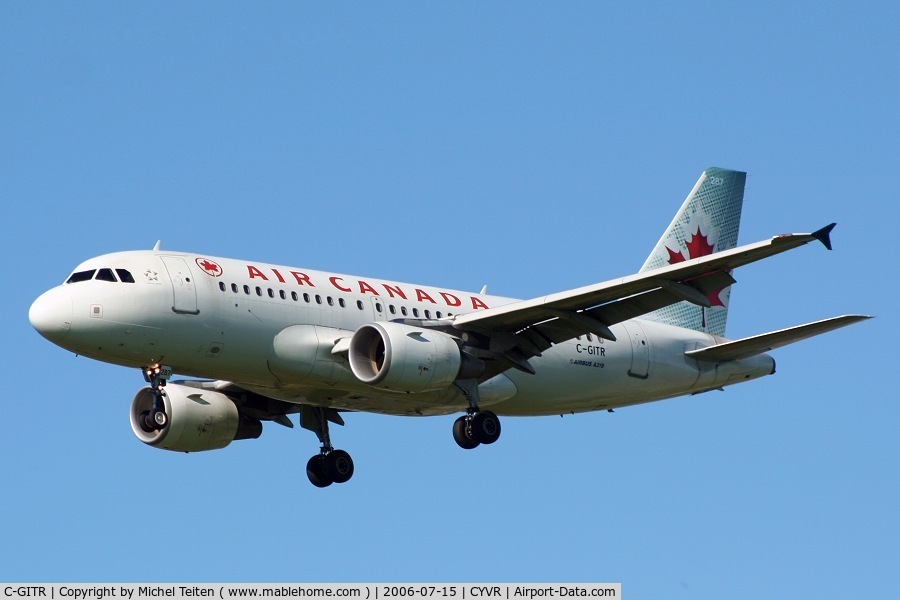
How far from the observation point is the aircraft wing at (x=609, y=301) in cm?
4231

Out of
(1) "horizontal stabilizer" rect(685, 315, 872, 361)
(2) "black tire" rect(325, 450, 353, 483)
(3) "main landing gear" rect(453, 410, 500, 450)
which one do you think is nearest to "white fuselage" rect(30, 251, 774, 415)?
(3) "main landing gear" rect(453, 410, 500, 450)

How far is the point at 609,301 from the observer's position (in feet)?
151

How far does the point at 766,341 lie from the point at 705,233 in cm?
820

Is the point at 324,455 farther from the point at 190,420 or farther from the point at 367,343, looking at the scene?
the point at 367,343

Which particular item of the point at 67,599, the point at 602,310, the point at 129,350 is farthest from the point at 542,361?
the point at 67,599

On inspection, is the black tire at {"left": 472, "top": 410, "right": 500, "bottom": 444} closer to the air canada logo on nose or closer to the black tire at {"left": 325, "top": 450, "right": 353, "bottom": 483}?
the black tire at {"left": 325, "top": 450, "right": 353, "bottom": 483}

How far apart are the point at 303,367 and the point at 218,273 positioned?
310 centimetres

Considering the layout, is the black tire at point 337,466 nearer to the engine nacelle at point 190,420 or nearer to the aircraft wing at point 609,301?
the engine nacelle at point 190,420

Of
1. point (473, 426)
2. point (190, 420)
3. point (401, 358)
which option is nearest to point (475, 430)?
point (473, 426)

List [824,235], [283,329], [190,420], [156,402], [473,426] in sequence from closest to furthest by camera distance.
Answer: [824,235] → [283,329] → [156,402] → [473,426] → [190,420]

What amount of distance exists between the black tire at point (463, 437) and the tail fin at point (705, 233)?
Result: 29.9ft

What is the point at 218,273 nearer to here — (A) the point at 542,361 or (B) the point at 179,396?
(B) the point at 179,396

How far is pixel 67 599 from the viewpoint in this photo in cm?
3809

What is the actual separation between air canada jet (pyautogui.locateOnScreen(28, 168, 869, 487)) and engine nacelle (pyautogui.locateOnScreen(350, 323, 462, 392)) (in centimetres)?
4
